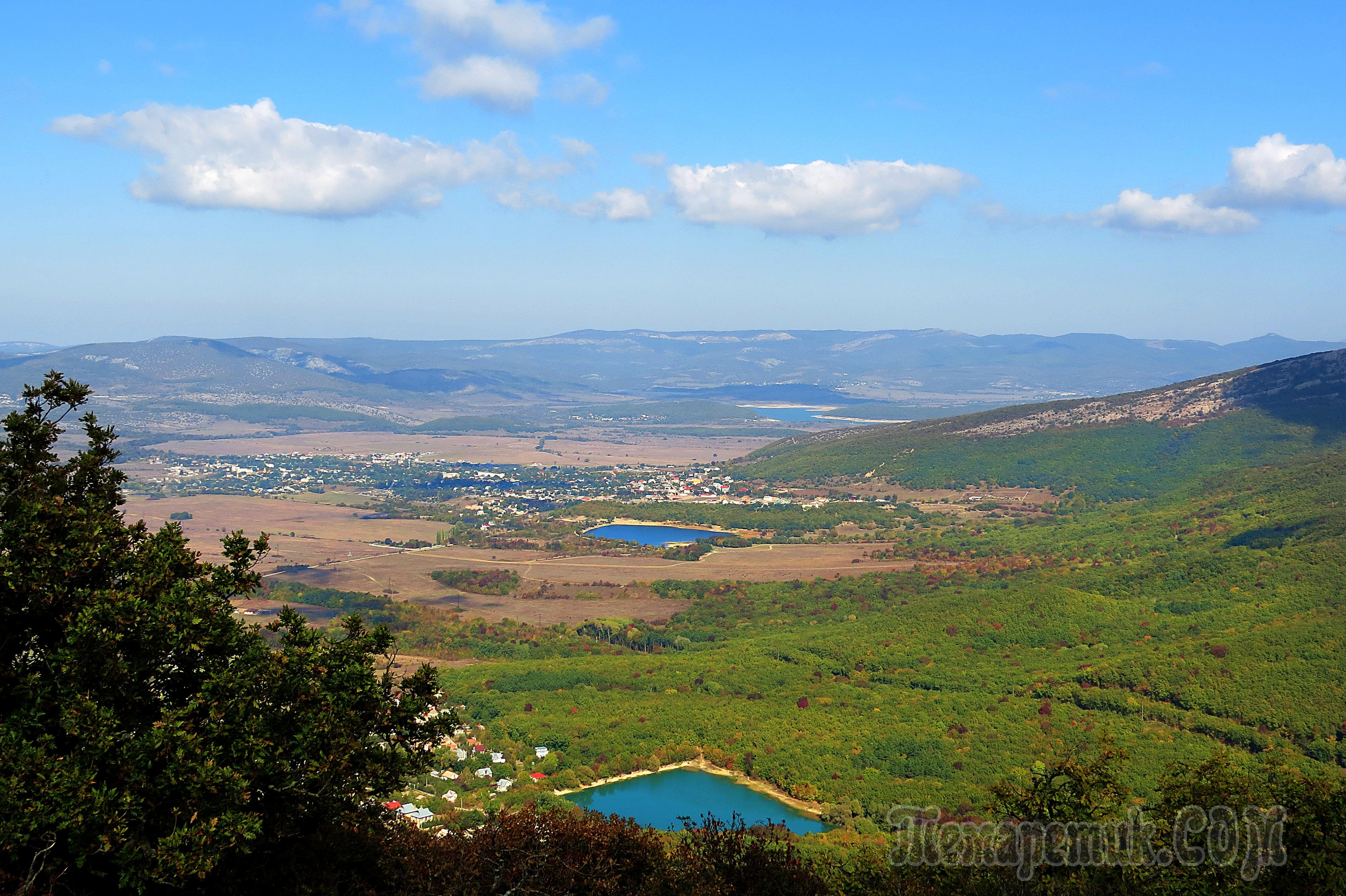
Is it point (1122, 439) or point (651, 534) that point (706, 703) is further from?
point (1122, 439)

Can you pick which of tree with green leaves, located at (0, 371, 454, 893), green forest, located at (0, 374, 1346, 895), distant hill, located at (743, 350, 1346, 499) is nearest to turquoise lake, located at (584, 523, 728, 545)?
green forest, located at (0, 374, 1346, 895)

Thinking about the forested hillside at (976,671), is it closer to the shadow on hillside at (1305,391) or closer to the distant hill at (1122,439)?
the distant hill at (1122,439)

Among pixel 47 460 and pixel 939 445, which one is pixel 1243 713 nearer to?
pixel 47 460

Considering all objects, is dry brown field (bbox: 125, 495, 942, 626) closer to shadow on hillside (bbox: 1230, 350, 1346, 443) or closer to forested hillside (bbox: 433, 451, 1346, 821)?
forested hillside (bbox: 433, 451, 1346, 821)

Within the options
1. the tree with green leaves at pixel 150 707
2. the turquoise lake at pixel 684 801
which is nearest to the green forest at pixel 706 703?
the tree with green leaves at pixel 150 707

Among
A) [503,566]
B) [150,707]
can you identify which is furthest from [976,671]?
[150,707]
